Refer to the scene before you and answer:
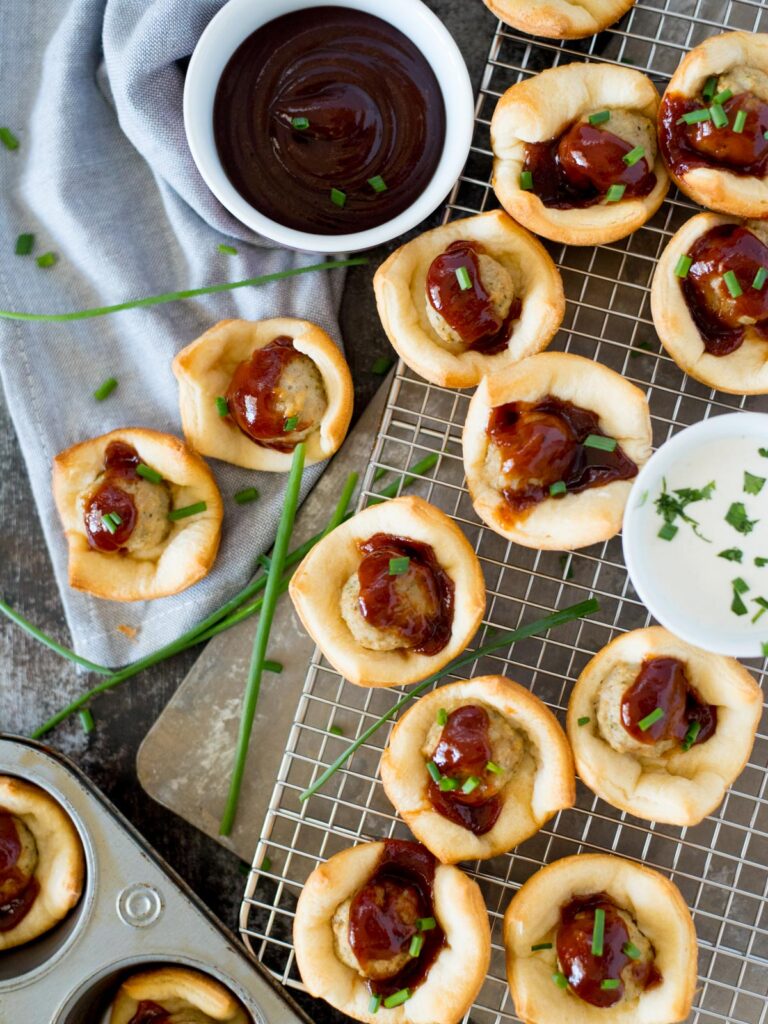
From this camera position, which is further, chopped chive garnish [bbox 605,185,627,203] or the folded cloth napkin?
the folded cloth napkin

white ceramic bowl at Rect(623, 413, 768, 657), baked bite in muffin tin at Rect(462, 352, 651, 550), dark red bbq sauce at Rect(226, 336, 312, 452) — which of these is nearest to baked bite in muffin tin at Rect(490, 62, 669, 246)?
baked bite in muffin tin at Rect(462, 352, 651, 550)

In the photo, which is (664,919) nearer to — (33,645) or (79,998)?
(79,998)

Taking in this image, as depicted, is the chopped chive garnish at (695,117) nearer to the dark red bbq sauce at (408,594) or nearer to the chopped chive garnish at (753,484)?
the chopped chive garnish at (753,484)

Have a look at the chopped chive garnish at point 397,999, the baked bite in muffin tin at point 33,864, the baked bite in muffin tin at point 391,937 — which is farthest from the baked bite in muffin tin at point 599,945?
the baked bite in muffin tin at point 33,864

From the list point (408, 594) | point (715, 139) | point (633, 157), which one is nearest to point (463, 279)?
point (633, 157)

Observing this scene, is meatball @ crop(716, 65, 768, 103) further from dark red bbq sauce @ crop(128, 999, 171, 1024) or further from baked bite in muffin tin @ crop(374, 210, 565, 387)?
dark red bbq sauce @ crop(128, 999, 171, 1024)

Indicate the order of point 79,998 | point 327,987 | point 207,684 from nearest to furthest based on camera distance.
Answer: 1. point 327,987
2. point 79,998
3. point 207,684

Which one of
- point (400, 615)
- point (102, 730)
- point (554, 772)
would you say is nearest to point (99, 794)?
point (102, 730)
